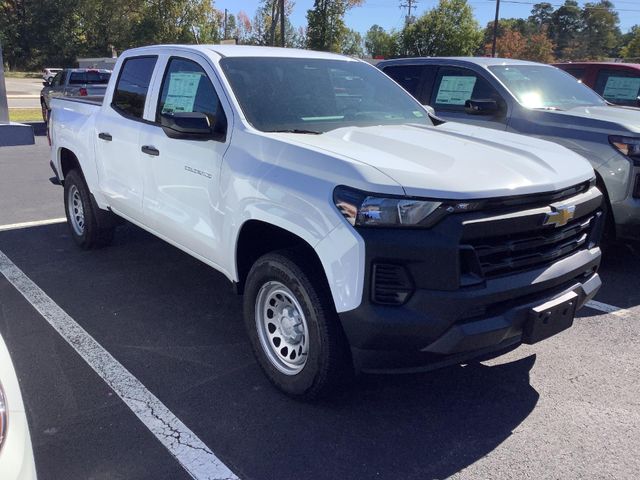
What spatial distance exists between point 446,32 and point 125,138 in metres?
46.5

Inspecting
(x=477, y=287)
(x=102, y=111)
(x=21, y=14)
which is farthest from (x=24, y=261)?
(x=21, y=14)

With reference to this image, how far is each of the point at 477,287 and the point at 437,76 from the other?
16.8ft

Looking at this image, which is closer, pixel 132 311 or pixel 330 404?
pixel 330 404

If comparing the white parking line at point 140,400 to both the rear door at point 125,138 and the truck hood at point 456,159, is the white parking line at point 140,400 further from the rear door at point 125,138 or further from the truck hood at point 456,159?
the truck hood at point 456,159

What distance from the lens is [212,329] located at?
4.45 metres

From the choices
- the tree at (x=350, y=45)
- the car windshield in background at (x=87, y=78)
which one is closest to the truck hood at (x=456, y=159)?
the car windshield in background at (x=87, y=78)

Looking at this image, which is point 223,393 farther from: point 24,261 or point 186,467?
point 24,261

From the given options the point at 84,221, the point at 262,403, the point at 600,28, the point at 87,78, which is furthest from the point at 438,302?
the point at 600,28

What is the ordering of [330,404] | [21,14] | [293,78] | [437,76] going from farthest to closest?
[21,14], [437,76], [293,78], [330,404]

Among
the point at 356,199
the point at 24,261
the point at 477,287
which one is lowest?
the point at 24,261

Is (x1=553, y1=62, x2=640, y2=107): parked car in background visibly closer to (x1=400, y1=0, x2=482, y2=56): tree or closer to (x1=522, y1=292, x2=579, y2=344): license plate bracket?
(x1=522, y1=292, x2=579, y2=344): license plate bracket

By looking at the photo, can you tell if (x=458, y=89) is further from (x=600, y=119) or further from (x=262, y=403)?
(x=262, y=403)

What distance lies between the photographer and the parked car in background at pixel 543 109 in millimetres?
5375

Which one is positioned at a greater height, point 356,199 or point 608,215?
point 356,199
